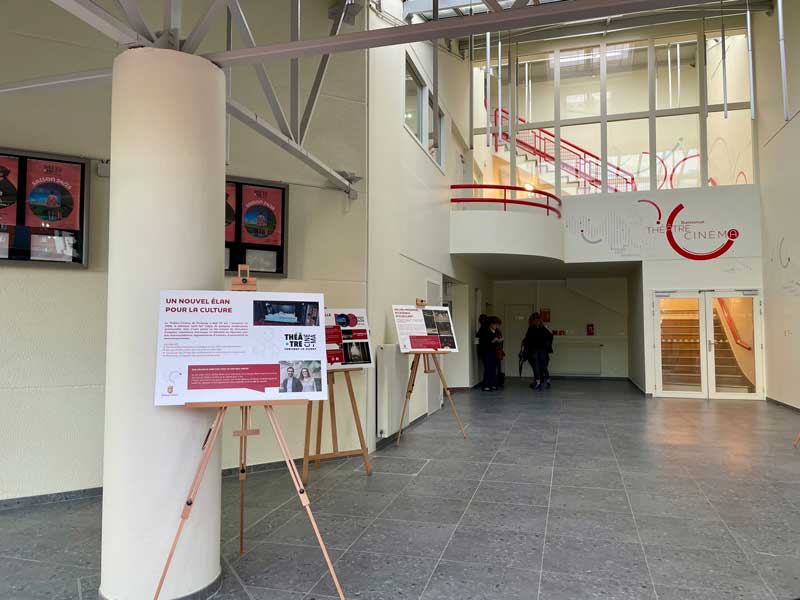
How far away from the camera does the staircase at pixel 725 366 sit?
9.66 meters

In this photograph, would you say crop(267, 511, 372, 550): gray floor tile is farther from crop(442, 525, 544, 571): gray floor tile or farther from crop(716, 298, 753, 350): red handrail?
crop(716, 298, 753, 350): red handrail

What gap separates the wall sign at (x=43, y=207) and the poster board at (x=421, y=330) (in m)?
3.15

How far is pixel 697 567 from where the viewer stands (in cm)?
289

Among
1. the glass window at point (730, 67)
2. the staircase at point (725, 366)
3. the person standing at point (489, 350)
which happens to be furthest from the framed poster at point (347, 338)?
the glass window at point (730, 67)

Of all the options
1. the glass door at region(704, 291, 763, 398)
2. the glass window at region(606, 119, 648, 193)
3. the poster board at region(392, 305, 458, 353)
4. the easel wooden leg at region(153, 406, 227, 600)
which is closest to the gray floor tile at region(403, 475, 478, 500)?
the poster board at region(392, 305, 458, 353)

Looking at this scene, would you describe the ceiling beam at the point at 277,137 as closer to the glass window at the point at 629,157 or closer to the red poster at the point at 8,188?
the red poster at the point at 8,188

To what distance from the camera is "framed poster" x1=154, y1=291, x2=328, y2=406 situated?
250cm

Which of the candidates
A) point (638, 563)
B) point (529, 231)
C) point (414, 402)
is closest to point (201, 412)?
point (638, 563)

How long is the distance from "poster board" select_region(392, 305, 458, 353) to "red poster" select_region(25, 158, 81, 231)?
10.6 feet

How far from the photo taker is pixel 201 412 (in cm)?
266

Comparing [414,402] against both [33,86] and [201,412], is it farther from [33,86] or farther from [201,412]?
[33,86]

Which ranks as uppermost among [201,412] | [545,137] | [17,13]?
[545,137]

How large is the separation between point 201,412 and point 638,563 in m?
2.48

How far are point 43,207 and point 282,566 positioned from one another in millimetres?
3117
